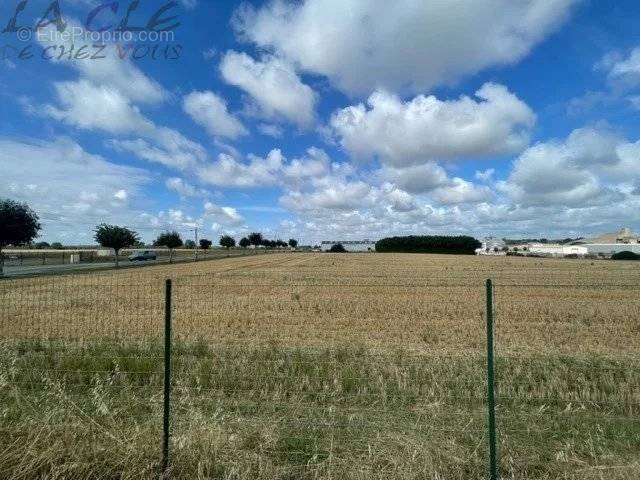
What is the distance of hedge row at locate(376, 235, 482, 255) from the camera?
538ft

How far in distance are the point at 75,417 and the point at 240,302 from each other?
1394 cm

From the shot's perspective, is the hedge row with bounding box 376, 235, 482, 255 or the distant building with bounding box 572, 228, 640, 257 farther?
the hedge row with bounding box 376, 235, 482, 255

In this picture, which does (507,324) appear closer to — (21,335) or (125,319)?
(125,319)

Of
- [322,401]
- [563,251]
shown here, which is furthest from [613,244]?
[322,401]

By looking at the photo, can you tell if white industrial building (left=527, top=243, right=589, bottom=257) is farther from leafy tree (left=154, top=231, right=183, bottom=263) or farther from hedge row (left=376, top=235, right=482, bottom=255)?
leafy tree (left=154, top=231, right=183, bottom=263)

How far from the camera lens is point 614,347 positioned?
414 inches

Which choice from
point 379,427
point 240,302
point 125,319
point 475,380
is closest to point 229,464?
point 379,427

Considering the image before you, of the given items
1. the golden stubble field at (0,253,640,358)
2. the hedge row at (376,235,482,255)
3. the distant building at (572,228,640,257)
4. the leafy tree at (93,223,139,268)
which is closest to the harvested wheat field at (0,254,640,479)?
the golden stubble field at (0,253,640,358)

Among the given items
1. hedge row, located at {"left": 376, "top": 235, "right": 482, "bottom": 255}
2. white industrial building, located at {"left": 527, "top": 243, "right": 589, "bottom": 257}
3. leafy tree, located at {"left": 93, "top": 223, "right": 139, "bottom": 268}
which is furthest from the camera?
hedge row, located at {"left": 376, "top": 235, "right": 482, "bottom": 255}

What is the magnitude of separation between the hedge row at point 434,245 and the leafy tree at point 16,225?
139 meters

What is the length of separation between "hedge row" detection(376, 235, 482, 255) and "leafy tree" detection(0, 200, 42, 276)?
139494mm

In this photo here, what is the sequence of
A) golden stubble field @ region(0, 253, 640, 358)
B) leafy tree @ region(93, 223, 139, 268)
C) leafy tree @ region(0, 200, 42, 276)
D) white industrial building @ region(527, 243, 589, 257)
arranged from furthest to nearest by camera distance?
1. white industrial building @ region(527, 243, 589, 257)
2. leafy tree @ region(93, 223, 139, 268)
3. leafy tree @ region(0, 200, 42, 276)
4. golden stubble field @ region(0, 253, 640, 358)

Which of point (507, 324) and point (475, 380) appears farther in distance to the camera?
point (507, 324)

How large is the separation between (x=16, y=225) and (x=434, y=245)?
146 metres
